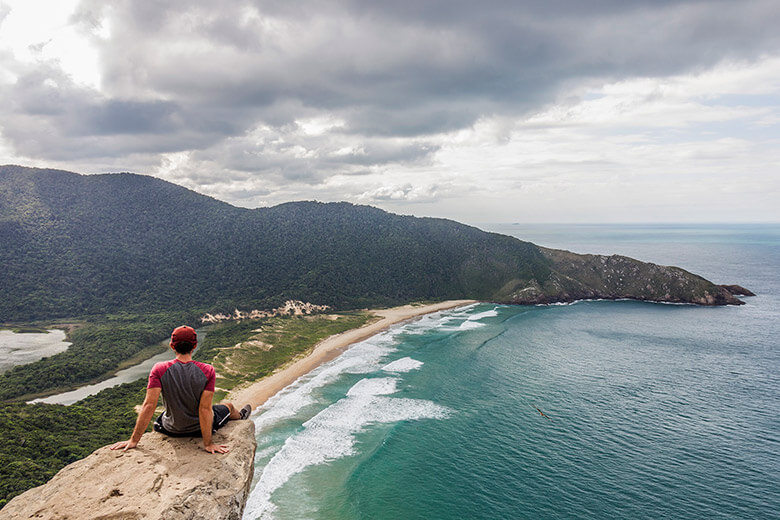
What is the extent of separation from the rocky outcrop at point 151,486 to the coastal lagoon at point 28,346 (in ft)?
344

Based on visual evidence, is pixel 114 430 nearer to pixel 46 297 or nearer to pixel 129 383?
pixel 129 383

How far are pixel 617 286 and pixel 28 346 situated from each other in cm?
19281

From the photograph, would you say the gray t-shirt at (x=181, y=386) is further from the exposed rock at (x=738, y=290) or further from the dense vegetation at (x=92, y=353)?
the exposed rock at (x=738, y=290)

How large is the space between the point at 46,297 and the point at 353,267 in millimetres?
109498

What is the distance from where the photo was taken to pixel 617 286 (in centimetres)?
15150

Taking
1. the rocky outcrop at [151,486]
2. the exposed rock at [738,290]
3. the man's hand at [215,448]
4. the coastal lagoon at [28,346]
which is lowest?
the coastal lagoon at [28,346]

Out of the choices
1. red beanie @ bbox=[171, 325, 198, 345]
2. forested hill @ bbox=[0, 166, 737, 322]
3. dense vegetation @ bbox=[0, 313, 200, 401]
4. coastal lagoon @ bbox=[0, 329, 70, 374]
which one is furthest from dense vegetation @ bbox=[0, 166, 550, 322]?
red beanie @ bbox=[171, 325, 198, 345]

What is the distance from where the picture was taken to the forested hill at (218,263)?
450 feet

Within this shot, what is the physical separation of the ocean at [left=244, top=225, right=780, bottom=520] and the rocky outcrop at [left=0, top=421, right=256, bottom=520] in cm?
3062

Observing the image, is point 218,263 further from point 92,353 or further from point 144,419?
point 144,419

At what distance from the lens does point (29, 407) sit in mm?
55062

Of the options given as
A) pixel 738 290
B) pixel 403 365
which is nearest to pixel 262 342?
pixel 403 365

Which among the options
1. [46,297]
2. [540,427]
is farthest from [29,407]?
[46,297]

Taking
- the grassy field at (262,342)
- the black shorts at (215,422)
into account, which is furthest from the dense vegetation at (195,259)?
the black shorts at (215,422)
